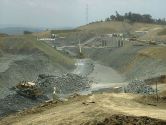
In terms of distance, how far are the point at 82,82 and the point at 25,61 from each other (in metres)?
11.8

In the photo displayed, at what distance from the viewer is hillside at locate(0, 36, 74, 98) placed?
47.0m

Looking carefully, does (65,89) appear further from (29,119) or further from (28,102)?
(29,119)

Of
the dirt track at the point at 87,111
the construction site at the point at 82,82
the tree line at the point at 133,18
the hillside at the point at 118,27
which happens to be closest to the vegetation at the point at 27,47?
the construction site at the point at 82,82

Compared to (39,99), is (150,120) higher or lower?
higher

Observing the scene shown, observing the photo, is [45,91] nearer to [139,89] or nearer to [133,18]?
[139,89]

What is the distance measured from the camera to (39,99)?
35156mm

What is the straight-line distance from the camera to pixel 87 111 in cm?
2216

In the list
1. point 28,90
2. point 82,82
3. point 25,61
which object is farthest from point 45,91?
point 25,61

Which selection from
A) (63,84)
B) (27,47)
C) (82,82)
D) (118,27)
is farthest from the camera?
(118,27)

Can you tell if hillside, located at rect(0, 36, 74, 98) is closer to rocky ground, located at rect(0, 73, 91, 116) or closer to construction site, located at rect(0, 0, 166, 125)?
construction site, located at rect(0, 0, 166, 125)

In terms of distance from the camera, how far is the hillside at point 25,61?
47.0 m

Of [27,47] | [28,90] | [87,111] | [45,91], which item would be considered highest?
[87,111]

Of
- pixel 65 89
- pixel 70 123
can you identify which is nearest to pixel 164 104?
pixel 70 123

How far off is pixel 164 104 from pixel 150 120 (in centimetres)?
A: 831
